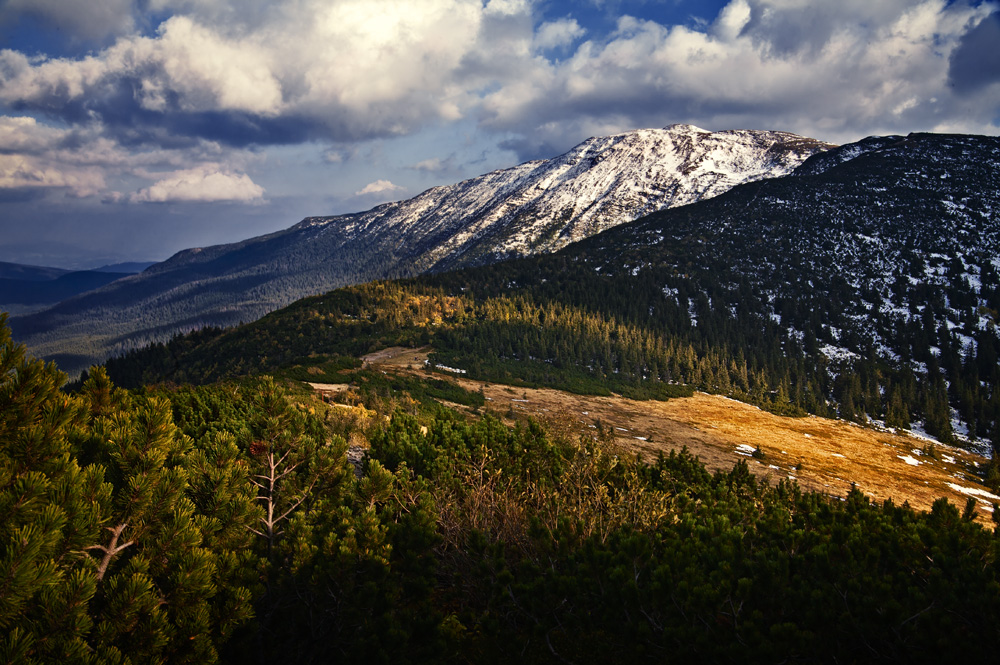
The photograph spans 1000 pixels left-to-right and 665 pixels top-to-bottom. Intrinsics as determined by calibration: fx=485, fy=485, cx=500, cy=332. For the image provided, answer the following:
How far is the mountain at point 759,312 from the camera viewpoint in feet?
302

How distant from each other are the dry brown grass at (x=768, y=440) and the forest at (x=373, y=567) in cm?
2039

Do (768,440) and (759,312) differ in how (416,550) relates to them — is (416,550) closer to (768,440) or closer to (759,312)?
(768,440)

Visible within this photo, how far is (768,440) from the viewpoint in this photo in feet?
176

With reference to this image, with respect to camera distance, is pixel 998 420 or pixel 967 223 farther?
pixel 967 223

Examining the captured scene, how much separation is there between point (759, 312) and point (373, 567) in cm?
14831

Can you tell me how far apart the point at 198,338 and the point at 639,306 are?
117624mm

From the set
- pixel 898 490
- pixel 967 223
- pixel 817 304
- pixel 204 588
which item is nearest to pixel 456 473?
pixel 204 588

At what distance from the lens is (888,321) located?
4951 inches

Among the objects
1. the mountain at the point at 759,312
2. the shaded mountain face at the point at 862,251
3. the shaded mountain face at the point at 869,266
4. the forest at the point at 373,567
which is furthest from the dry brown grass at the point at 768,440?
the shaded mountain face at the point at 862,251

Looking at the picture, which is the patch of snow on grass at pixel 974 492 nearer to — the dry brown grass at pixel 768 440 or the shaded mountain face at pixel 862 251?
the dry brown grass at pixel 768 440

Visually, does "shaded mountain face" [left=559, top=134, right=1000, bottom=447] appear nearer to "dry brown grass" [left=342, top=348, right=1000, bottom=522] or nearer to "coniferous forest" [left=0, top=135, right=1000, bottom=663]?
"dry brown grass" [left=342, top=348, right=1000, bottom=522]

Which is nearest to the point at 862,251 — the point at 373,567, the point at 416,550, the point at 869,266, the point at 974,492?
the point at 869,266

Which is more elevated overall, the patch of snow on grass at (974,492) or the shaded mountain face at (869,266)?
the shaded mountain face at (869,266)

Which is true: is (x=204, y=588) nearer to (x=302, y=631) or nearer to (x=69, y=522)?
(x=69, y=522)
